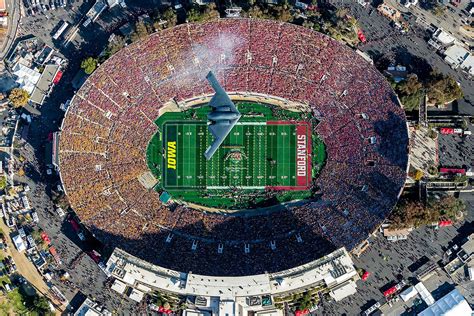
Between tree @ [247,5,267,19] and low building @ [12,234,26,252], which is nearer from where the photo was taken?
tree @ [247,5,267,19]

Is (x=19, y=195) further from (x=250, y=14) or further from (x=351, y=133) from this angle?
(x=351, y=133)

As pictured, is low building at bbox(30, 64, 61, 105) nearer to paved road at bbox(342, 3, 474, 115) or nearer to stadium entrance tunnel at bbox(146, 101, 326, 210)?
stadium entrance tunnel at bbox(146, 101, 326, 210)

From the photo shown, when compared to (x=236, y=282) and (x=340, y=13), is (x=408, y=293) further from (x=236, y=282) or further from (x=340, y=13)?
(x=340, y=13)

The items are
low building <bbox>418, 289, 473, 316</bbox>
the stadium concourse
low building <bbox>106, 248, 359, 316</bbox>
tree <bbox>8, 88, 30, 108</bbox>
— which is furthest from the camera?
tree <bbox>8, 88, 30, 108</bbox>

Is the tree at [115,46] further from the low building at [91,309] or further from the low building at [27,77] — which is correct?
the low building at [91,309]

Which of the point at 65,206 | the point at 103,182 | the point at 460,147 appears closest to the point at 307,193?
the point at 460,147

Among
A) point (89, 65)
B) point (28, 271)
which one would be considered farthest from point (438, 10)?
point (28, 271)

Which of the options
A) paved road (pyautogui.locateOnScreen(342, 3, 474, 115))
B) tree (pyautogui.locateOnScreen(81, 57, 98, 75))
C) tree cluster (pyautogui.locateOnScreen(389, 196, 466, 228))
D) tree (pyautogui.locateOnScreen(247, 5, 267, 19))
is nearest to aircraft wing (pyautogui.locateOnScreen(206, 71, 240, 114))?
tree (pyautogui.locateOnScreen(247, 5, 267, 19))

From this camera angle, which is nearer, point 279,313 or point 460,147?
point 279,313
